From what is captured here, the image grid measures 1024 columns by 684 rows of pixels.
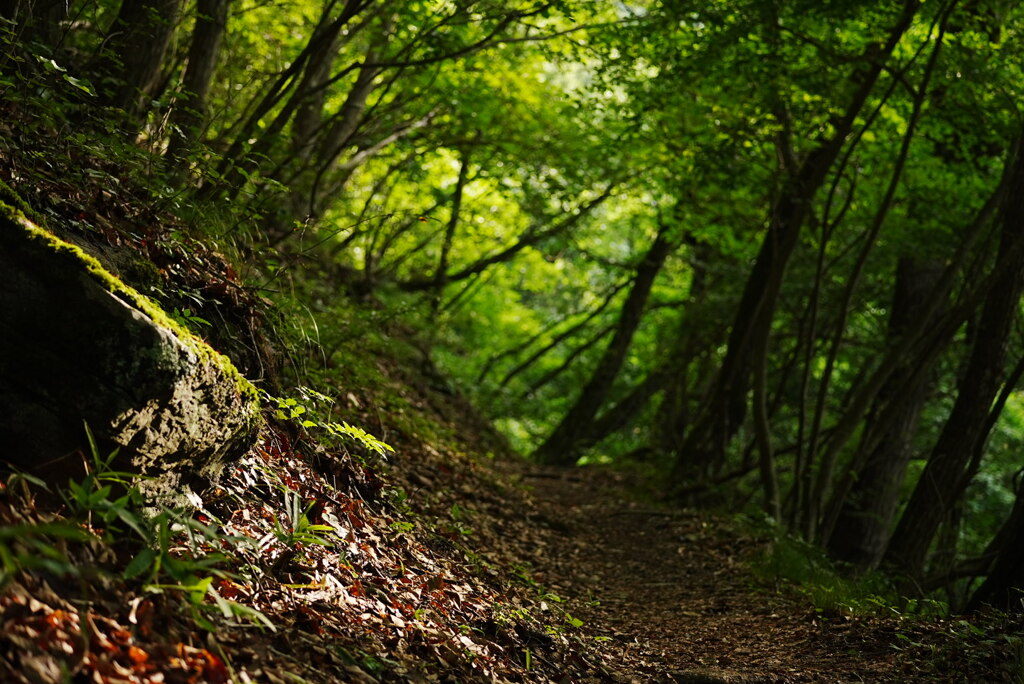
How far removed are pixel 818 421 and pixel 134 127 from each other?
6980 mm

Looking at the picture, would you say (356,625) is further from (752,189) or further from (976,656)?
(752,189)

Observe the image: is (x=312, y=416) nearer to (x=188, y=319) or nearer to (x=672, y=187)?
(x=188, y=319)

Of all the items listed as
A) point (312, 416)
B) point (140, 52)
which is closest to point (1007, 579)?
point (312, 416)

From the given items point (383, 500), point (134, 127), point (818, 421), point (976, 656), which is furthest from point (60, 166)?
point (818, 421)

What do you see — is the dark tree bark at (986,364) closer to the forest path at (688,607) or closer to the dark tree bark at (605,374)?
the forest path at (688,607)

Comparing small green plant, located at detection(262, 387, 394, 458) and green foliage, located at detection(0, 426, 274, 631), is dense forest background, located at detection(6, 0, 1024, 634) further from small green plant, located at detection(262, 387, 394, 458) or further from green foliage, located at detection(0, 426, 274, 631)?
green foliage, located at detection(0, 426, 274, 631)

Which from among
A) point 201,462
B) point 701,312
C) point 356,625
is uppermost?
point 701,312

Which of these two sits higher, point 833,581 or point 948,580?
point 948,580

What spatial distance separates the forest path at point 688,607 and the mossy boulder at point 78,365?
2577mm

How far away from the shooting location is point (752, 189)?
10406 mm

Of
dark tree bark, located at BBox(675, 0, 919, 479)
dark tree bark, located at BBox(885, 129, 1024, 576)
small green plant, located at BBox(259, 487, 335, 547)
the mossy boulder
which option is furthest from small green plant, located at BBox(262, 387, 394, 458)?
dark tree bark, located at BBox(675, 0, 919, 479)

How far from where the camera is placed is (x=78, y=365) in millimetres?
2928

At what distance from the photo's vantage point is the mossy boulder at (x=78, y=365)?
285 centimetres

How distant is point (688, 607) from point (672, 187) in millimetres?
6761
